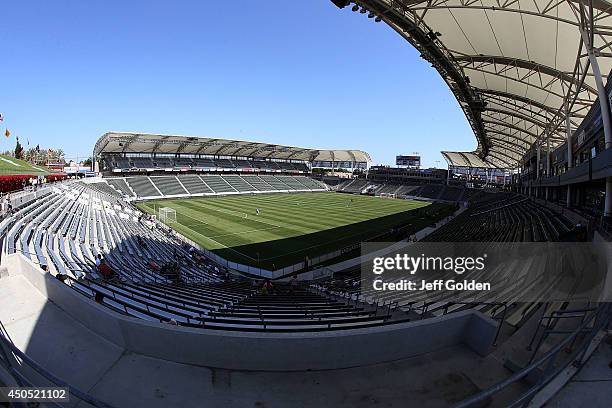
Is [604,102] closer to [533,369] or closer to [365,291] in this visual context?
[365,291]

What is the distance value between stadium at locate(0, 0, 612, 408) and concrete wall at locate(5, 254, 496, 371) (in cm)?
2

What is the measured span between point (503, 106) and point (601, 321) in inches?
1338

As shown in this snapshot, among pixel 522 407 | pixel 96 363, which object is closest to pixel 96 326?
pixel 96 363

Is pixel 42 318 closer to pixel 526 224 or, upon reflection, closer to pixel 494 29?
pixel 526 224

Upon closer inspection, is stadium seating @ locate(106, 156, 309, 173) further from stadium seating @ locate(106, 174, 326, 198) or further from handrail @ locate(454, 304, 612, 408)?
handrail @ locate(454, 304, 612, 408)

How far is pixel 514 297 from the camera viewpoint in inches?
310

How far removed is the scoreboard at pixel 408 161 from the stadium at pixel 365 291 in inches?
2925

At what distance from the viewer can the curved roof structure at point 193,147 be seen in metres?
63.9

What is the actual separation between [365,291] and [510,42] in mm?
17617

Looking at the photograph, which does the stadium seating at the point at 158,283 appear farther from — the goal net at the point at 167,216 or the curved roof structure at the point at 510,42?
the curved roof structure at the point at 510,42

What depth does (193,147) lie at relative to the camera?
77.6 m

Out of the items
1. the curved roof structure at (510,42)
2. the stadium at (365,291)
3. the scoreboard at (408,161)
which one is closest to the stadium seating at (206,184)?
the stadium at (365,291)

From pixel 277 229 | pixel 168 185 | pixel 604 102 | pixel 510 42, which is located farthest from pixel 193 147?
pixel 604 102

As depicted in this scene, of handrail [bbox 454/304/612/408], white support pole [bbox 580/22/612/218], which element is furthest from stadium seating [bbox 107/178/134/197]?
handrail [bbox 454/304/612/408]
